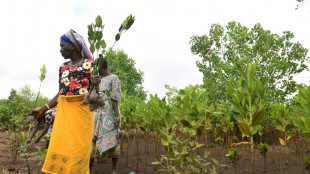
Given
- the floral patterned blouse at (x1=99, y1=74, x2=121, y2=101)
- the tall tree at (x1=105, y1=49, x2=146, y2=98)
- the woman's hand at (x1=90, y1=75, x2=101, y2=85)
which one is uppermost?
the tall tree at (x1=105, y1=49, x2=146, y2=98)

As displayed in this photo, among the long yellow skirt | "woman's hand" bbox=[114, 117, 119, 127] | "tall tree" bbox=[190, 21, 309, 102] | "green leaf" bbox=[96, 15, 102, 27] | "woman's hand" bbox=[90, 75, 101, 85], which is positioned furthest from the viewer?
"tall tree" bbox=[190, 21, 309, 102]

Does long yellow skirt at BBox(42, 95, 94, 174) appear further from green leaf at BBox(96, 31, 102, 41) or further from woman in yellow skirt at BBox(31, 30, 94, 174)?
green leaf at BBox(96, 31, 102, 41)

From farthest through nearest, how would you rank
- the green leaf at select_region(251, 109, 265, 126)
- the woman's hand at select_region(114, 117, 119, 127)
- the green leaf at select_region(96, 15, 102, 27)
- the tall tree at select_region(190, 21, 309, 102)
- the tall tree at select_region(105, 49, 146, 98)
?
1. the tall tree at select_region(105, 49, 146, 98)
2. the tall tree at select_region(190, 21, 309, 102)
3. the woman's hand at select_region(114, 117, 119, 127)
4. the green leaf at select_region(251, 109, 265, 126)
5. the green leaf at select_region(96, 15, 102, 27)

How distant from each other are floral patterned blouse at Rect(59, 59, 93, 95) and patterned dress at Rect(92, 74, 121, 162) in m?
1.17

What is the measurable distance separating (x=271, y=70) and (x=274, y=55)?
93cm

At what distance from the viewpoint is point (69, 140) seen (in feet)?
8.45

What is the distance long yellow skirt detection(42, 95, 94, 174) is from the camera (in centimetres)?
258

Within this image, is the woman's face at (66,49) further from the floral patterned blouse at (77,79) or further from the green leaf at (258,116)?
the green leaf at (258,116)

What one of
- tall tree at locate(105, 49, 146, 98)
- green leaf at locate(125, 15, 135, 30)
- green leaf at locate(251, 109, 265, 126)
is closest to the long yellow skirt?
green leaf at locate(125, 15, 135, 30)

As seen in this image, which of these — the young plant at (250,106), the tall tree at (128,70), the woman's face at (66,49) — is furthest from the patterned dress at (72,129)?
the tall tree at (128,70)

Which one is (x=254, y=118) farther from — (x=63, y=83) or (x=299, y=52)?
(x=299, y=52)

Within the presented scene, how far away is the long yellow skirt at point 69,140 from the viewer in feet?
8.45

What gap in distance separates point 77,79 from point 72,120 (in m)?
0.42

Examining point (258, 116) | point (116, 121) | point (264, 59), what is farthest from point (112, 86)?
point (264, 59)
